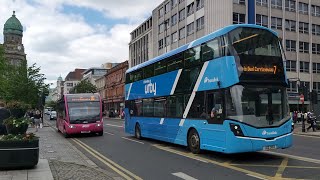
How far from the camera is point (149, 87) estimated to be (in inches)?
782

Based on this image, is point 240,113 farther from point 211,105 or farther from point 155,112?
point 155,112

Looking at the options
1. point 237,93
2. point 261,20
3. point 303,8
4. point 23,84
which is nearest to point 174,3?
point 261,20

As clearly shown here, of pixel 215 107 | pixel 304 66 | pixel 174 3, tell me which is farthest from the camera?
pixel 174 3

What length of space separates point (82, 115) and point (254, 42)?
15493mm

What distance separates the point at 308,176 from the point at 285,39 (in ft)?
185

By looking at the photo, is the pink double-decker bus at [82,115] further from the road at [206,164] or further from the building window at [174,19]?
the building window at [174,19]

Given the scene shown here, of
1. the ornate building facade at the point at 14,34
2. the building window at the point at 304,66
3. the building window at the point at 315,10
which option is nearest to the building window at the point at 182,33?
the building window at the point at 304,66

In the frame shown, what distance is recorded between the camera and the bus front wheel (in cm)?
1459

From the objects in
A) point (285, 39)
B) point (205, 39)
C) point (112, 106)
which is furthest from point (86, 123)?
point (112, 106)

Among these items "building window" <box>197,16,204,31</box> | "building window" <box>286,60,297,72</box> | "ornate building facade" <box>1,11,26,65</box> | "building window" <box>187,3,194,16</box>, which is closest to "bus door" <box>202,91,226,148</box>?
"building window" <box>197,16,204,31</box>

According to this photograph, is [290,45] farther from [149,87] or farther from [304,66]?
[149,87]

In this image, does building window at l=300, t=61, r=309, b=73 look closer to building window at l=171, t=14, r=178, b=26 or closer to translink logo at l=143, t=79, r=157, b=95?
building window at l=171, t=14, r=178, b=26

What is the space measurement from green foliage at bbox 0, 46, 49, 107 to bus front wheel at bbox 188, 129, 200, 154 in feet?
109

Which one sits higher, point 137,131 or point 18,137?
point 18,137
